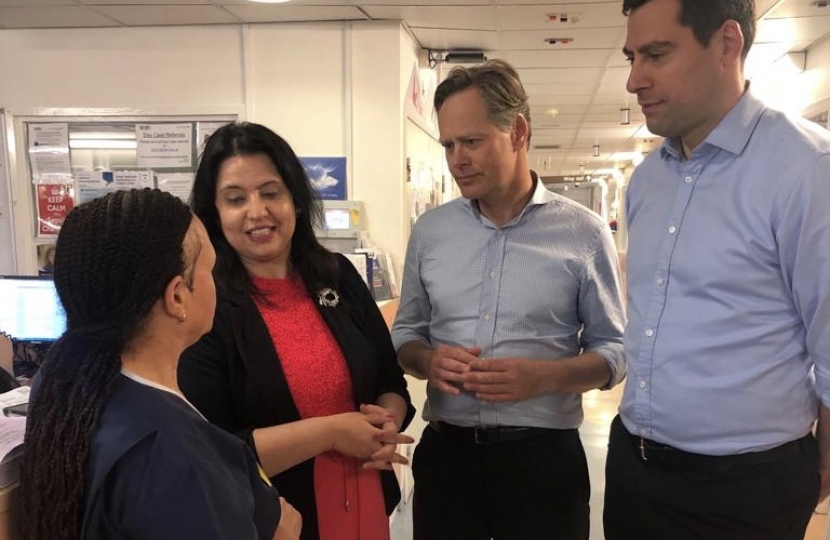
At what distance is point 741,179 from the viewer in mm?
1122

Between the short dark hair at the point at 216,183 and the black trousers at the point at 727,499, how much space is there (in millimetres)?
851

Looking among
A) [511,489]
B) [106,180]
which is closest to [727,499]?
[511,489]

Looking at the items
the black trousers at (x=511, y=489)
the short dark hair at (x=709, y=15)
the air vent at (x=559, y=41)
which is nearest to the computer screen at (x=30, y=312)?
the black trousers at (x=511, y=489)

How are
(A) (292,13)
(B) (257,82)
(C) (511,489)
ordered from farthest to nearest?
(B) (257,82) → (A) (292,13) → (C) (511,489)

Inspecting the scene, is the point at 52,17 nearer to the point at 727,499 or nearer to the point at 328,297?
the point at 328,297

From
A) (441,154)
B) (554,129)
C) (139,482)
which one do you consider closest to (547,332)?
(139,482)

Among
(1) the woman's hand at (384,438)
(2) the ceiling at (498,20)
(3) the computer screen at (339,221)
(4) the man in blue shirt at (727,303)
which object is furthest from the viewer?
(3) the computer screen at (339,221)

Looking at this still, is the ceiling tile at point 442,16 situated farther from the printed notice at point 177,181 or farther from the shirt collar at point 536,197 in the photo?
the shirt collar at point 536,197

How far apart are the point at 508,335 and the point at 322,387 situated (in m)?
0.49

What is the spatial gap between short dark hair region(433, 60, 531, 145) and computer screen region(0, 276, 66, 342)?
1.73 m

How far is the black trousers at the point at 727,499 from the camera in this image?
3.67 ft

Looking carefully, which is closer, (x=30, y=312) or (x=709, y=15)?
(x=709, y=15)

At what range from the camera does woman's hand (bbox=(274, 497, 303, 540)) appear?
37.0 inches

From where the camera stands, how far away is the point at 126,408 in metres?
0.75
